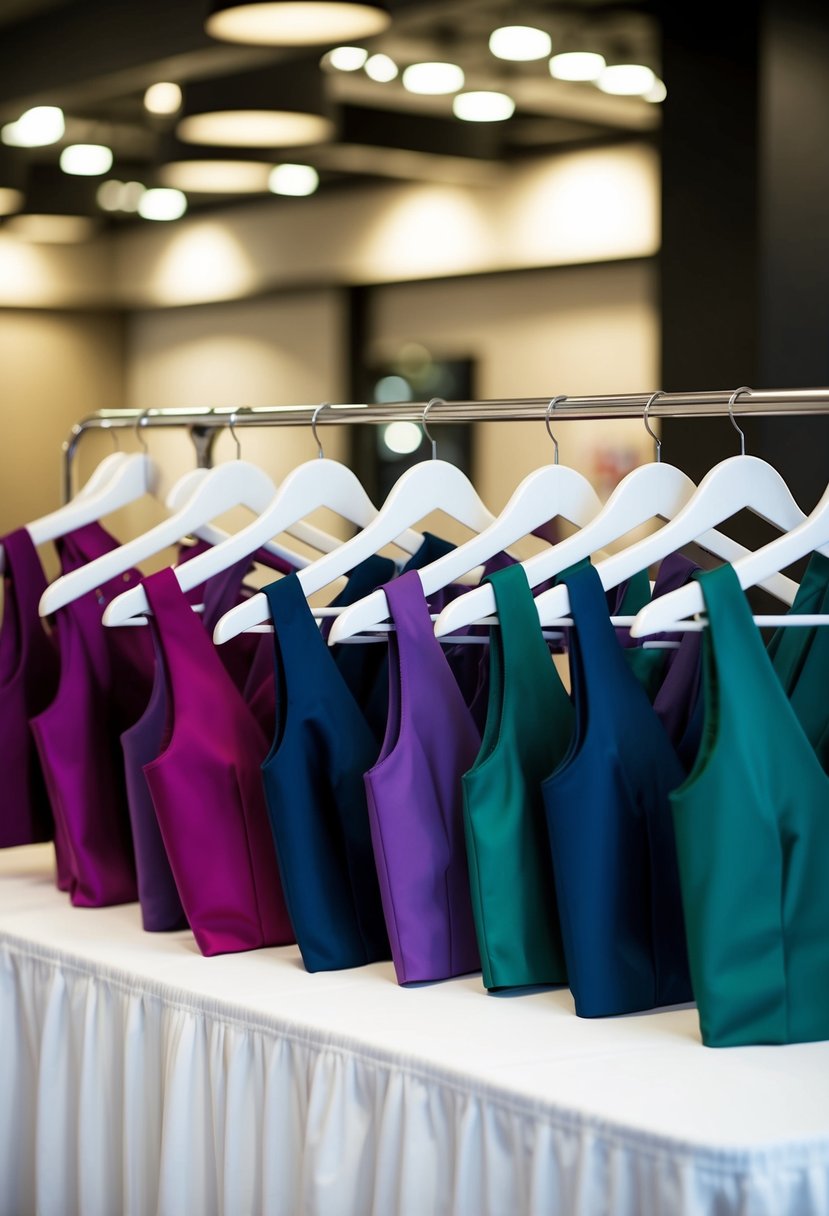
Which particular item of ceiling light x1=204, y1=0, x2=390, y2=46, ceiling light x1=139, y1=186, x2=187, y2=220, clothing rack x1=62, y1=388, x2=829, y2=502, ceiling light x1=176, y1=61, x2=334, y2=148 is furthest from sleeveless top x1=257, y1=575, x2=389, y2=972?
ceiling light x1=139, y1=186, x2=187, y2=220

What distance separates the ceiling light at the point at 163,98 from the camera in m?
4.39

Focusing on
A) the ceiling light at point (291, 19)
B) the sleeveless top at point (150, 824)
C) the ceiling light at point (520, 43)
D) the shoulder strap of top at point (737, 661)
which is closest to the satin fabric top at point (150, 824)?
the sleeveless top at point (150, 824)

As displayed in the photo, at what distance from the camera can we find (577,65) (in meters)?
3.58

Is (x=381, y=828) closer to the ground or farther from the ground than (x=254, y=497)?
closer to the ground

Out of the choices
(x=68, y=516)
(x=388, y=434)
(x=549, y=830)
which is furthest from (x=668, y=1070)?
(x=388, y=434)

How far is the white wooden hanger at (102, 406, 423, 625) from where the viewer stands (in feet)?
5.35

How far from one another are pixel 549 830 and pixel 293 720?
0.30m

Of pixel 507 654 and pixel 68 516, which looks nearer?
pixel 507 654

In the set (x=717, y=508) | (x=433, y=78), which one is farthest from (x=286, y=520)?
(x=433, y=78)

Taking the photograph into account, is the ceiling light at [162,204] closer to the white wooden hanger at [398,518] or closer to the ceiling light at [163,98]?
the ceiling light at [163,98]

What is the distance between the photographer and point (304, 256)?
14.3 ft

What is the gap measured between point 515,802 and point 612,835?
0.34 feet

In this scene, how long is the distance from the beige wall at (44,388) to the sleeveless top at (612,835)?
12.1 ft

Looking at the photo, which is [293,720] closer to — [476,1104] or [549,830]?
[549,830]
